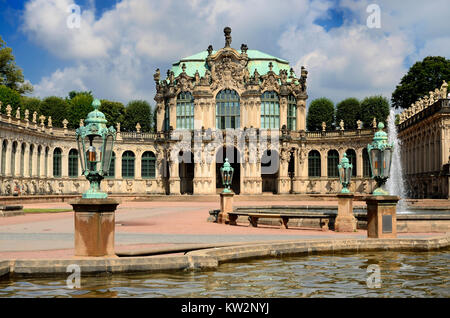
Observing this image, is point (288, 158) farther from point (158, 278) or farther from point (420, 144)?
point (158, 278)

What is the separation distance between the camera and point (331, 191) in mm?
70750

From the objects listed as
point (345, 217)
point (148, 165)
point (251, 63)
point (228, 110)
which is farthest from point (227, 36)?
point (345, 217)

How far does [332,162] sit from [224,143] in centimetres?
1495

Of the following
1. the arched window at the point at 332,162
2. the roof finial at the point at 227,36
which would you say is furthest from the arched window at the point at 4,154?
the arched window at the point at 332,162

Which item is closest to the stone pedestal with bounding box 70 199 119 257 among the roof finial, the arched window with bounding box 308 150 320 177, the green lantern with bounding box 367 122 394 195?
the green lantern with bounding box 367 122 394 195

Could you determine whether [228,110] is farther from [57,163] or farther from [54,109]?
[54,109]

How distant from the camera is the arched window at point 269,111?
228 feet

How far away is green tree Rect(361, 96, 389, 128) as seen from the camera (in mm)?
81312

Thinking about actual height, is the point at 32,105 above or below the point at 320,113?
above

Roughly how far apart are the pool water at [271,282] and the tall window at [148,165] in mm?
60382

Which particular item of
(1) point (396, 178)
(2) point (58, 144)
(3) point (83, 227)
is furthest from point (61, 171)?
(3) point (83, 227)

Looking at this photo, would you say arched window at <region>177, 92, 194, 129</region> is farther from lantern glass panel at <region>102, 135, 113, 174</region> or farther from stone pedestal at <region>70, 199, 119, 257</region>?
stone pedestal at <region>70, 199, 119, 257</region>

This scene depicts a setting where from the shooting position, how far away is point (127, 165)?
72.2m

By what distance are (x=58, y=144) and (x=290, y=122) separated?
29.8m
